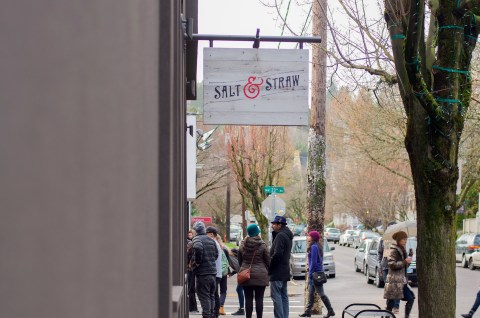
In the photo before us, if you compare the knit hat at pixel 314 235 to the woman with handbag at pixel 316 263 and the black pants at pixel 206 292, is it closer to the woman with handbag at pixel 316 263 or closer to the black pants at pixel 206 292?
the woman with handbag at pixel 316 263

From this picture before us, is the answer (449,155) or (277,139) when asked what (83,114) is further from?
(277,139)

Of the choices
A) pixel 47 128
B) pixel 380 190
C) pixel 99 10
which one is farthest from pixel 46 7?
pixel 380 190

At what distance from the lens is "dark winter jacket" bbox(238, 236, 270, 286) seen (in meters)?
13.0

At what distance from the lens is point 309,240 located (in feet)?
55.9

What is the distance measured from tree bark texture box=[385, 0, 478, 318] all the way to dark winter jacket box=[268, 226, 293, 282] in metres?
4.35

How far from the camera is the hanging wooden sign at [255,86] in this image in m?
10.6

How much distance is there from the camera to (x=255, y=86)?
10.7 m

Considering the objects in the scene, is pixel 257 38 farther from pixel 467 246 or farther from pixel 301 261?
pixel 467 246

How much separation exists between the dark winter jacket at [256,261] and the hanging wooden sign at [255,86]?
296 cm

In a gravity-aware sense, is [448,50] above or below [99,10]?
above

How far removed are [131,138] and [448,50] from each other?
7237 mm

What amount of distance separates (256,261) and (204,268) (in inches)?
33.8

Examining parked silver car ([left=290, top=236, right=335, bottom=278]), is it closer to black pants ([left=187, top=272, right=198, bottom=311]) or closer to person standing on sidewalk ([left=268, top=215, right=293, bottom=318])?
black pants ([left=187, top=272, right=198, bottom=311])

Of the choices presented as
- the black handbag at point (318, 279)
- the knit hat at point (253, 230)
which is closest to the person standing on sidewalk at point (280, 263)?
the knit hat at point (253, 230)
